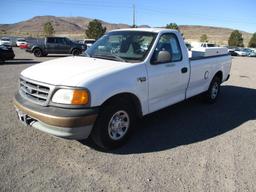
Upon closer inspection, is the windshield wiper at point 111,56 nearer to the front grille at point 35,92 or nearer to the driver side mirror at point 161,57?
the driver side mirror at point 161,57

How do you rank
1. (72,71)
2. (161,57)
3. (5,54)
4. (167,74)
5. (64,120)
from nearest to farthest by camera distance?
(64,120) → (72,71) → (161,57) → (167,74) → (5,54)

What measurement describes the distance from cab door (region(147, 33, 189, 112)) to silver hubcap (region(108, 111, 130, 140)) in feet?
1.88

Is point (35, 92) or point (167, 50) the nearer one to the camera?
point (35, 92)

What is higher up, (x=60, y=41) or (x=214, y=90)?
(x=60, y=41)

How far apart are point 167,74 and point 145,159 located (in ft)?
5.47

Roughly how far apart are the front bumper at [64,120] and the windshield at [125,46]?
1307 mm

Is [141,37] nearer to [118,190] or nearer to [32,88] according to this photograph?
[32,88]

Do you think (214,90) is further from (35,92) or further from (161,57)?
(35,92)

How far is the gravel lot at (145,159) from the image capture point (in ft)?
10.8

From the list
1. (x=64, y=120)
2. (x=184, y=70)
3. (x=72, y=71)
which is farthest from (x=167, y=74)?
(x=64, y=120)

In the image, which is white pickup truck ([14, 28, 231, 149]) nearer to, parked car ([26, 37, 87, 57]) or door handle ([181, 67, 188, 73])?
door handle ([181, 67, 188, 73])

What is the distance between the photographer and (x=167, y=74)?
4.81m

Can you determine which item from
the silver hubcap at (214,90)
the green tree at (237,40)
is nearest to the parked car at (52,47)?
the silver hubcap at (214,90)

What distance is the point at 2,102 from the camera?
6516mm
